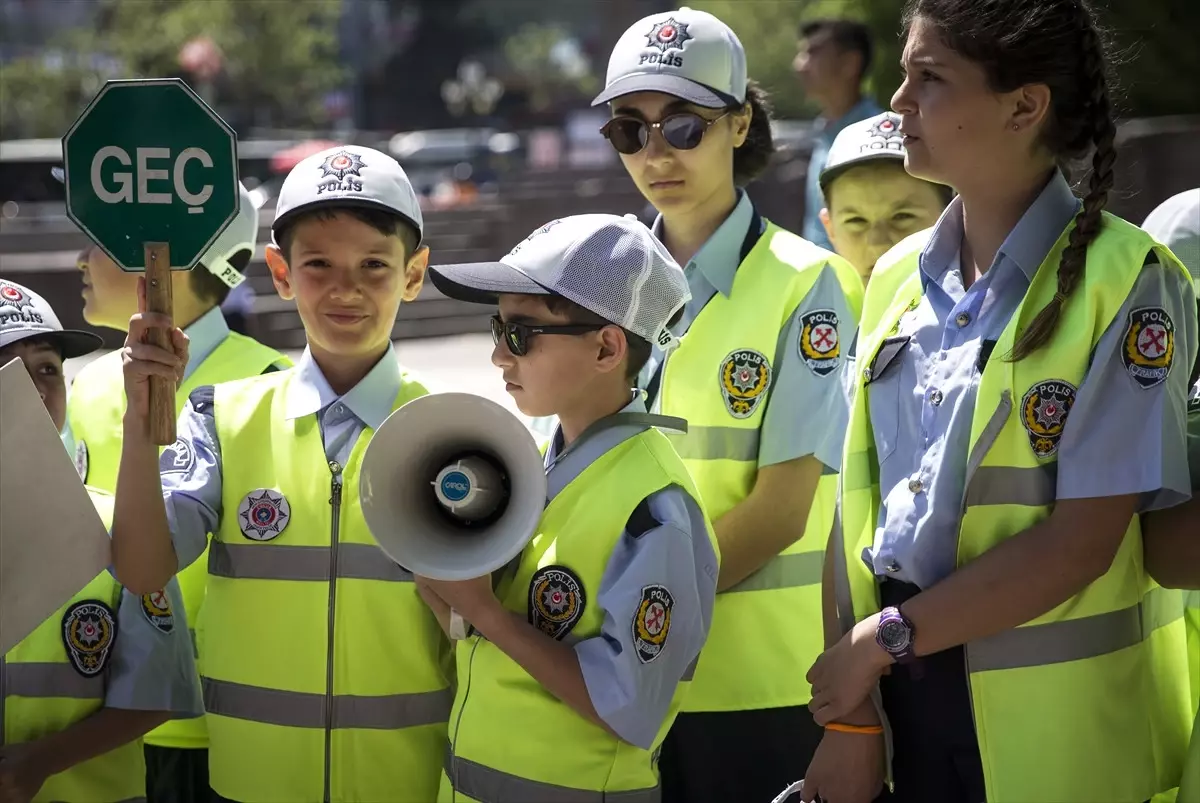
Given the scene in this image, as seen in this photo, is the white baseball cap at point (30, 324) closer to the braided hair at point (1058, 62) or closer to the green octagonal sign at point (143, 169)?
the green octagonal sign at point (143, 169)

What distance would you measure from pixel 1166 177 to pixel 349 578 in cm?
1271

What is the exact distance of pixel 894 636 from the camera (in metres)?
2.67

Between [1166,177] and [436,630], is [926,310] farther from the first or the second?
[1166,177]

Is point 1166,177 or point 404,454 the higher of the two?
point 1166,177

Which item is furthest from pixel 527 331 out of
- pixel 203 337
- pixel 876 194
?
pixel 876 194

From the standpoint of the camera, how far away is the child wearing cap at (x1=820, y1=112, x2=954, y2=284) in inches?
180

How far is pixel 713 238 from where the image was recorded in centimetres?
393

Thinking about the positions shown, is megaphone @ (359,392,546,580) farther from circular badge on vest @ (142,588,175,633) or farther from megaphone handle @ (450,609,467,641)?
circular badge on vest @ (142,588,175,633)

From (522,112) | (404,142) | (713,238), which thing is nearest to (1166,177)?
(713,238)

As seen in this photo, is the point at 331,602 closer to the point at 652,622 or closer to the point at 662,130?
the point at 652,622

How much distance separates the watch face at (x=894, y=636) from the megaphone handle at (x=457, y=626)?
32.7 inches

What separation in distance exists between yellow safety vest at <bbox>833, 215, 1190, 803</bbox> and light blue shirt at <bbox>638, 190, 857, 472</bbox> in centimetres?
103

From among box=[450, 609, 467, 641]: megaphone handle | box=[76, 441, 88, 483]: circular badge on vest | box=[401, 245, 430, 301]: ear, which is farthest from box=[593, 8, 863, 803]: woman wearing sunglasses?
box=[76, 441, 88, 483]: circular badge on vest

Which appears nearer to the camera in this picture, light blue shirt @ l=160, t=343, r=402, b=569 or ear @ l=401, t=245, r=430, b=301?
light blue shirt @ l=160, t=343, r=402, b=569
